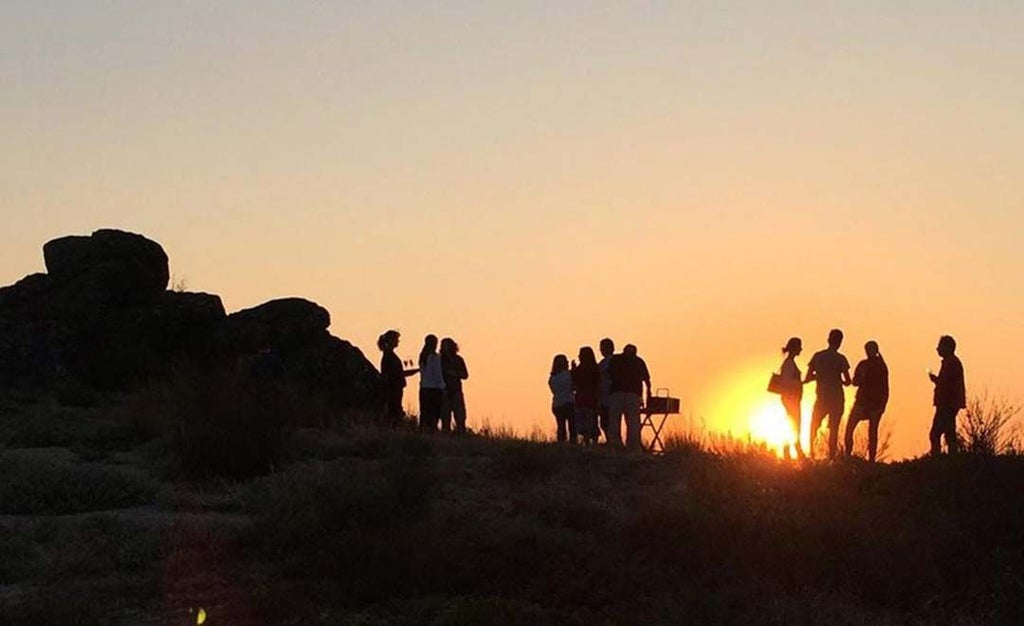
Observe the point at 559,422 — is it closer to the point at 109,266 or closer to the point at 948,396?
the point at 948,396

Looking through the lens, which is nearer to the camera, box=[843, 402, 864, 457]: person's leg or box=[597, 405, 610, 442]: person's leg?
box=[843, 402, 864, 457]: person's leg

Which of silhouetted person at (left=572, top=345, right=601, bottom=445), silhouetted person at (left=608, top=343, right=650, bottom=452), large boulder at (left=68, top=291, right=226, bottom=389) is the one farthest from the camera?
large boulder at (left=68, top=291, right=226, bottom=389)

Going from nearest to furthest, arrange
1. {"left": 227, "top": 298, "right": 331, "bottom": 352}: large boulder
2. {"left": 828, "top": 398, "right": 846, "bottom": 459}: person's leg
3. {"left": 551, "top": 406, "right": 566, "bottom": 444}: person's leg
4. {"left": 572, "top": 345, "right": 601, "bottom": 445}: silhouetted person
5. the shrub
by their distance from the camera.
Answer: the shrub
{"left": 828, "top": 398, "right": 846, "bottom": 459}: person's leg
{"left": 572, "top": 345, "right": 601, "bottom": 445}: silhouetted person
{"left": 551, "top": 406, "right": 566, "bottom": 444}: person's leg
{"left": 227, "top": 298, "right": 331, "bottom": 352}: large boulder

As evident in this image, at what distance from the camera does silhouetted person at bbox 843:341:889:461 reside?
23.5 m

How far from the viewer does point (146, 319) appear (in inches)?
1277

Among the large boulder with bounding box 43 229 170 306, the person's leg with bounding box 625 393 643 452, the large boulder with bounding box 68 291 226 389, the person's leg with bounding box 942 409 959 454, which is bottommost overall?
the person's leg with bounding box 942 409 959 454

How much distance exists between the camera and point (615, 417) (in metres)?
25.6

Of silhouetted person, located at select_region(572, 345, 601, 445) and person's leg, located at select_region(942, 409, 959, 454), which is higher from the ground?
silhouetted person, located at select_region(572, 345, 601, 445)

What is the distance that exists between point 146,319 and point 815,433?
14589 millimetres

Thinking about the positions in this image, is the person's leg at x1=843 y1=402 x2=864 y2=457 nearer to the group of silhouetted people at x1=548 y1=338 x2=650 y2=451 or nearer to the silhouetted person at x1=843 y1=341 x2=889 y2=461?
the silhouetted person at x1=843 y1=341 x2=889 y2=461

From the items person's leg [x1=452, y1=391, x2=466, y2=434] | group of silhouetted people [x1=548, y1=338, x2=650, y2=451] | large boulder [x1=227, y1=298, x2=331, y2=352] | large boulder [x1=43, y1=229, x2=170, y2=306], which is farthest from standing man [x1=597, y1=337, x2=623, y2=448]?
large boulder [x1=43, y1=229, x2=170, y2=306]

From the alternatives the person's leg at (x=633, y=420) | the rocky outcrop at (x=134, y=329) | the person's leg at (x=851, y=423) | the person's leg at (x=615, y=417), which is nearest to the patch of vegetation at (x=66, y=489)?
the person's leg at (x=615, y=417)

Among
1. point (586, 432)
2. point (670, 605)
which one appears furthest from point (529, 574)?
point (586, 432)

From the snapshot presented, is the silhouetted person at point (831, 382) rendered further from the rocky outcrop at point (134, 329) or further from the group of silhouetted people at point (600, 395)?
the rocky outcrop at point (134, 329)
